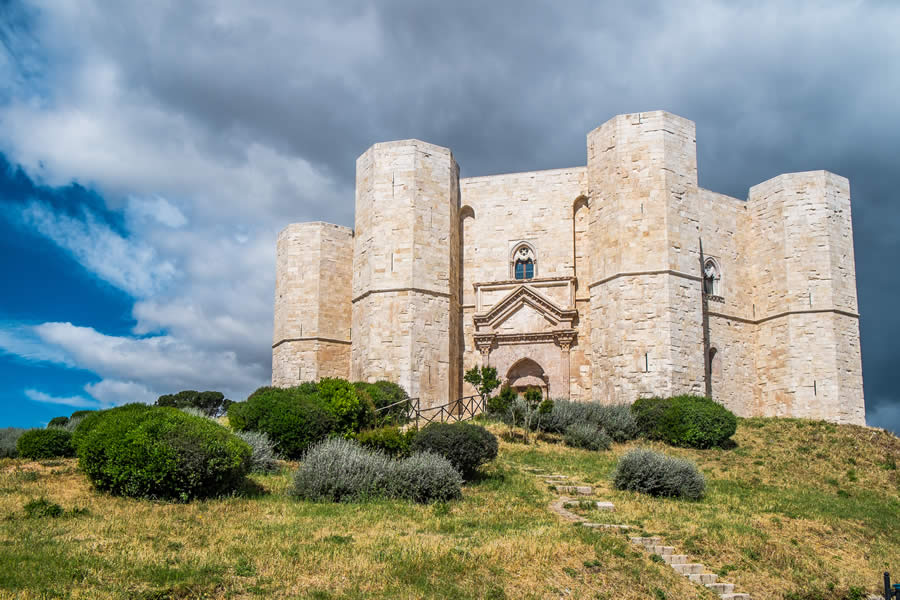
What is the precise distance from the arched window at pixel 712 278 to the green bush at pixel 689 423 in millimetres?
7260

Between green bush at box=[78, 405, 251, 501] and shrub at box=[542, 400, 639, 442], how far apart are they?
944cm

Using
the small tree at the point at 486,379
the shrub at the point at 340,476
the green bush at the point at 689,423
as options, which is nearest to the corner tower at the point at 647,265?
the green bush at the point at 689,423

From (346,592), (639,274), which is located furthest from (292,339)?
(346,592)

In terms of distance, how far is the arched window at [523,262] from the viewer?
27.0m

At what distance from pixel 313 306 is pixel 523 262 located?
864 cm

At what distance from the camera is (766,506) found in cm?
1428

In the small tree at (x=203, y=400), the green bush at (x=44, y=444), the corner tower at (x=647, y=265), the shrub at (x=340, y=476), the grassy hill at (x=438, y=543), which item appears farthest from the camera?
the small tree at (x=203, y=400)

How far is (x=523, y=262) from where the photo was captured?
1072 inches

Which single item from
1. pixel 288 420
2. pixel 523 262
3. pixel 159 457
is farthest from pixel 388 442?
pixel 523 262

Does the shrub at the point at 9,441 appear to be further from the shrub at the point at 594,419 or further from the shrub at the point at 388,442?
the shrub at the point at 594,419

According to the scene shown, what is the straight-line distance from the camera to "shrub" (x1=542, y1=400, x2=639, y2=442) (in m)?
19.6

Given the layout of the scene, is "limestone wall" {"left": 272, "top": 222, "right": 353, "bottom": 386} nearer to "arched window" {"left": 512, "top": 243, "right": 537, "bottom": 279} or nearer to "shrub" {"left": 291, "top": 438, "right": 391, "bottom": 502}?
"arched window" {"left": 512, "top": 243, "right": 537, "bottom": 279}

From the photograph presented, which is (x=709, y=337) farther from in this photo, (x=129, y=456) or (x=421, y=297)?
(x=129, y=456)

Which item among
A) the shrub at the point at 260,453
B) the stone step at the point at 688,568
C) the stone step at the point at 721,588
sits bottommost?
the stone step at the point at 721,588
